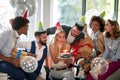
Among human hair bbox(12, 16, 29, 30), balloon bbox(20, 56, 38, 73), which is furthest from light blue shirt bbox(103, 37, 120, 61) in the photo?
human hair bbox(12, 16, 29, 30)

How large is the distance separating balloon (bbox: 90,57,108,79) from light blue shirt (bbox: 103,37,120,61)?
0.84ft

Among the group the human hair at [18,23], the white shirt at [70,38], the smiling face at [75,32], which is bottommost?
the white shirt at [70,38]

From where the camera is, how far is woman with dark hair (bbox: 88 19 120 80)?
3580 millimetres

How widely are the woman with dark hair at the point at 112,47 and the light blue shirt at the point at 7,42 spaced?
1152 mm

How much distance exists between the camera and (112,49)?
369 cm

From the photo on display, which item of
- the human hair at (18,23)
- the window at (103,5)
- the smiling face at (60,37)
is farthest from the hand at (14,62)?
the window at (103,5)

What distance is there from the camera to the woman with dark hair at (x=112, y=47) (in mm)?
3580

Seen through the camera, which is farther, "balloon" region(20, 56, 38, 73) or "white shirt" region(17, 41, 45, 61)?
"white shirt" region(17, 41, 45, 61)

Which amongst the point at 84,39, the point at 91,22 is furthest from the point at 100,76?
the point at 91,22

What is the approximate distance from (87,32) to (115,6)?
161cm

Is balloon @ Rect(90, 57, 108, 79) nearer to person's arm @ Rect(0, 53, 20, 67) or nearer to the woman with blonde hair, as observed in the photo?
the woman with blonde hair

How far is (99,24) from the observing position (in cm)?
390

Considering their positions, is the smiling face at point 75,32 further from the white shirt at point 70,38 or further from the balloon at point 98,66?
the balloon at point 98,66

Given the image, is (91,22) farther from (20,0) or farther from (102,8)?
(102,8)
